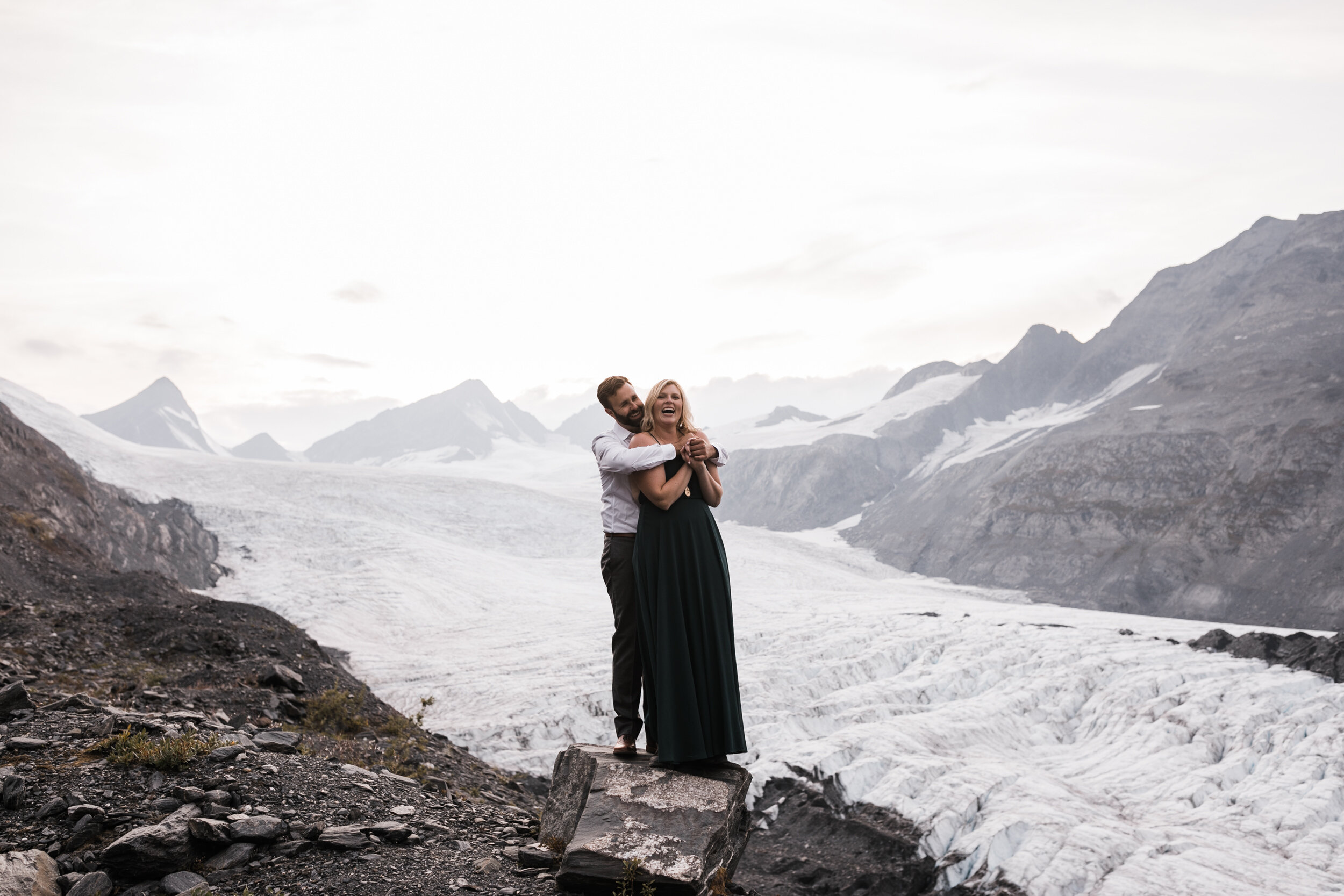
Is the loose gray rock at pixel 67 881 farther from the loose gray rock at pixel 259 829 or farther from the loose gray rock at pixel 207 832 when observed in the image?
the loose gray rock at pixel 259 829

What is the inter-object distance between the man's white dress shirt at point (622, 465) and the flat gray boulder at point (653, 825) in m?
1.83

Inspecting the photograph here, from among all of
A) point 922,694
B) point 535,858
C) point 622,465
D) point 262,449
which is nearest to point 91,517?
point 922,694

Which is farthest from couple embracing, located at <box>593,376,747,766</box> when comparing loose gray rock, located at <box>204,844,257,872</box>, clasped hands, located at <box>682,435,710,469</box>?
loose gray rock, located at <box>204,844,257,872</box>

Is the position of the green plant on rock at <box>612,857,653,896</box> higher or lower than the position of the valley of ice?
higher

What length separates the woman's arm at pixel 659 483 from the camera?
5.58 m

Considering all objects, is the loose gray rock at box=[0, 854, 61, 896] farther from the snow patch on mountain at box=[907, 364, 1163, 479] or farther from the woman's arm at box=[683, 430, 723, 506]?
the snow patch on mountain at box=[907, 364, 1163, 479]

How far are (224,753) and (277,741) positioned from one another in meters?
1.81

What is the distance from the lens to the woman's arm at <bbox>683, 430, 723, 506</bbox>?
18.7 feet

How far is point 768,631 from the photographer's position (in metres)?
29.9

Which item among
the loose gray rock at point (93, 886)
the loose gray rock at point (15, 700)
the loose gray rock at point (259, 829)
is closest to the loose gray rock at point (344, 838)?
the loose gray rock at point (259, 829)

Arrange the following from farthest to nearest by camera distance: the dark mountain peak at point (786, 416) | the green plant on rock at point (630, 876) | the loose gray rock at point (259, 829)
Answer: the dark mountain peak at point (786, 416) < the loose gray rock at point (259, 829) < the green plant on rock at point (630, 876)

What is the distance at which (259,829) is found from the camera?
5.75 metres

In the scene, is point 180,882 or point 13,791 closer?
point 180,882

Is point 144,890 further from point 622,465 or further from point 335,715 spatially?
point 335,715
